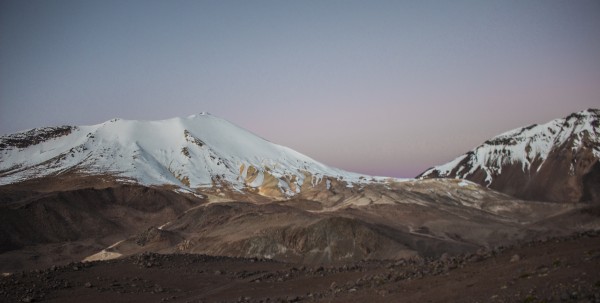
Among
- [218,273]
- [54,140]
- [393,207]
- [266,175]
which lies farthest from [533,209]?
[54,140]

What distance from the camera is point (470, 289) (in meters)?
15.2

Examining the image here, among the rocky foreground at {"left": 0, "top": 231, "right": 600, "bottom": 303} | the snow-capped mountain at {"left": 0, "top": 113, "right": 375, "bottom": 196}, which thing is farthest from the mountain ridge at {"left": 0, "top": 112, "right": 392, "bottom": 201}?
the rocky foreground at {"left": 0, "top": 231, "right": 600, "bottom": 303}

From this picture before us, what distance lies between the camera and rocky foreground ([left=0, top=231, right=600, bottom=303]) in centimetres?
1400

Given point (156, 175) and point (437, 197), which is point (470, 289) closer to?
point (437, 197)

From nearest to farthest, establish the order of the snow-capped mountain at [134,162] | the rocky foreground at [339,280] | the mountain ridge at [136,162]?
the rocky foreground at [339,280], the snow-capped mountain at [134,162], the mountain ridge at [136,162]

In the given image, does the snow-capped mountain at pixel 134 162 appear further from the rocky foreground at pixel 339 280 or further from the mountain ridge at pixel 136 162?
the rocky foreground at pixel 339 280

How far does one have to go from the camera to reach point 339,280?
77.6 feet

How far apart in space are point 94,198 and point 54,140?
6928 centimetres

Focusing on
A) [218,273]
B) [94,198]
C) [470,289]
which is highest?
[470,289]

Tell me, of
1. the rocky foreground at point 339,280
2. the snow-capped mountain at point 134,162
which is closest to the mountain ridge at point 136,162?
the snow-capped mountain at point 134,162

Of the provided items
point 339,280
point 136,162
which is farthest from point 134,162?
point 339,280

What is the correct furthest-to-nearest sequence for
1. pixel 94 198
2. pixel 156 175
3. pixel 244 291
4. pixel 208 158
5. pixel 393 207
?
pixel 208 158, pixel 156 175, pixel 94 198, pixel 393 207, pixel 244 291

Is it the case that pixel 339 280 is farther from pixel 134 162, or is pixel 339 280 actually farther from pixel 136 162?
pixel 136 162

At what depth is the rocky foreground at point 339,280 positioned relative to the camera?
14.0 meters
